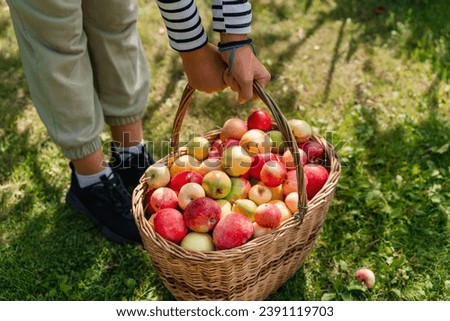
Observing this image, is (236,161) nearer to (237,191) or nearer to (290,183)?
(237,191)

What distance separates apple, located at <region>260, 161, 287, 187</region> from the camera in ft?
6.46

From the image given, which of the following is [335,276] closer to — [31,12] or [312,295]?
[312,295]

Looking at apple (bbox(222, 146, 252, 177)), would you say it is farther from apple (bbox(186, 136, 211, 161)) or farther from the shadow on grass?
the shadow on grass

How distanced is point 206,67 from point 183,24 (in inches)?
6.3

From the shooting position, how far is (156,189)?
2035 millimetres

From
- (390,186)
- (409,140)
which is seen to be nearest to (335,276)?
(390,186)

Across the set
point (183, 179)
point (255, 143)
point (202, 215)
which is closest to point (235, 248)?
point (202, 215)

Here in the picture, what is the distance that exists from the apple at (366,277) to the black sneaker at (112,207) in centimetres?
93

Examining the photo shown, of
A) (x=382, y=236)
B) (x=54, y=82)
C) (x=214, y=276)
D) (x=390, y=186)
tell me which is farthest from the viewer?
(x=390, y=186)

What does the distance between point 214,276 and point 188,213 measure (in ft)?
0.75

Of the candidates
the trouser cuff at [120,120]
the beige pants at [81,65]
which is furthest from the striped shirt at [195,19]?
the trouser cuff at [120,120]

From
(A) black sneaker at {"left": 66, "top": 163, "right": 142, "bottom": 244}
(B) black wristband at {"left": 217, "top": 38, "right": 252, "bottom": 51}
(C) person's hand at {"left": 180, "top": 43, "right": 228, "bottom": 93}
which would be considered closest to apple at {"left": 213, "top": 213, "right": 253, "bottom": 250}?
(C) person's hand at {"left": 180, "top": 43, "right": 228, "bottom": 93}

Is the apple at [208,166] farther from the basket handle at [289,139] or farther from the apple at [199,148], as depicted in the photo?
the basket handle at [289,139]

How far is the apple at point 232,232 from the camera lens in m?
1.77
